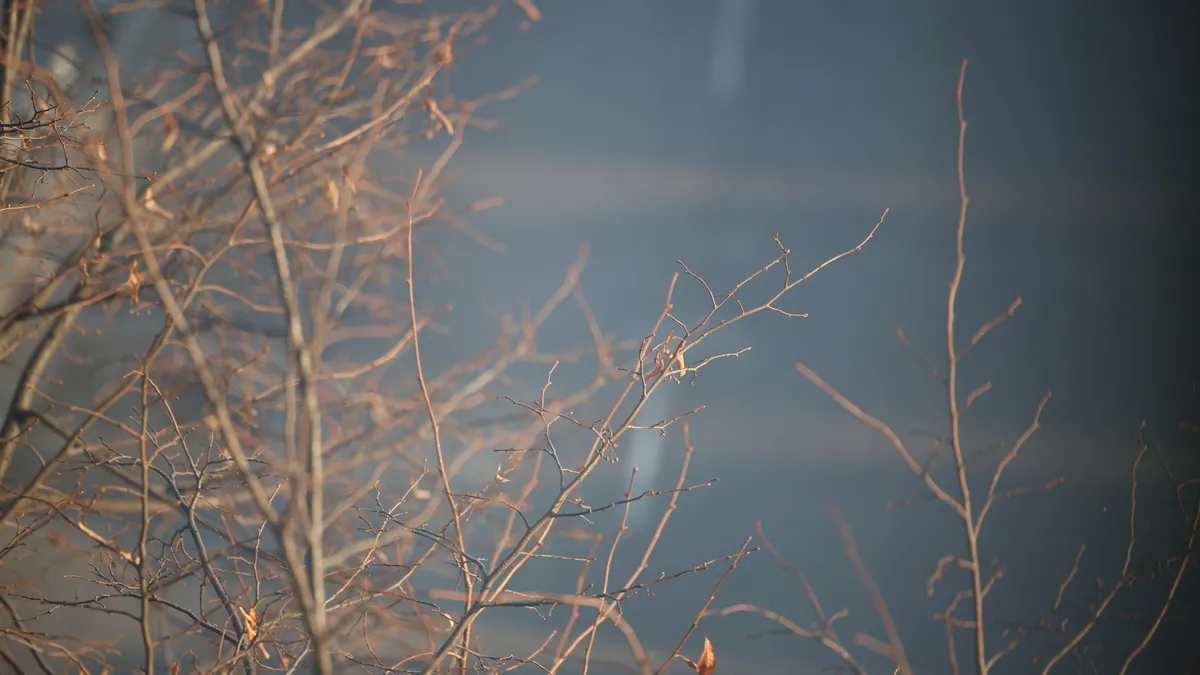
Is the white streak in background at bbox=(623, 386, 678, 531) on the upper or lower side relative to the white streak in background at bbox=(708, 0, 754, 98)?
lower

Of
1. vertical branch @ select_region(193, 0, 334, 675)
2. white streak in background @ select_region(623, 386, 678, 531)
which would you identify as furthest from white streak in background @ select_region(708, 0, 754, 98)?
vertical branch @ select_region(193, 0, 334, 675)

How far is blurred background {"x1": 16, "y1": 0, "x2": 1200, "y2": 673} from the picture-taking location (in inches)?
73.9

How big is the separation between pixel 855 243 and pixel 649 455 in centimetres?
79

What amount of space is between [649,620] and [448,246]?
1194 millimetres

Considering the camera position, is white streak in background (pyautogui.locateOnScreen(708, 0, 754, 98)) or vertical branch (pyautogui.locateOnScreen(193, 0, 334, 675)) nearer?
vertical branch (pyautogui.locateOnScreen(193, 0, 334, 675))

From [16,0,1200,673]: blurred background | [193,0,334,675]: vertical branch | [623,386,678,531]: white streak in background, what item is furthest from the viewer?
[623,386,678,531]: white streak in background

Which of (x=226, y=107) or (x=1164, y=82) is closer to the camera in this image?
(x=226, y=107)

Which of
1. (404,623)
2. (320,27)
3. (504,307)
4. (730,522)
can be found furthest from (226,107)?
(730,522)

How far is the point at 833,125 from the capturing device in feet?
6.65

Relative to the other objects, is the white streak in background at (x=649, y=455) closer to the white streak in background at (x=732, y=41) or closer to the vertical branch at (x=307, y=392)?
the white streak in background at (x=732, y=41)

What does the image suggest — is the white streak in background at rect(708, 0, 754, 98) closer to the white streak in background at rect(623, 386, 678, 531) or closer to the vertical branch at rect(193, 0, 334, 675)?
the white streak in background at rect(623, 386, 678, 531)

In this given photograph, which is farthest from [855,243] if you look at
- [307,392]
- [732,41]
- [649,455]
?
[307,392]

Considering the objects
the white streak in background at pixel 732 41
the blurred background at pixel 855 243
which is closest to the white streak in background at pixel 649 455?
the blurred background at pixel 855 243

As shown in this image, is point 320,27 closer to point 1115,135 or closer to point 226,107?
point 226,107
